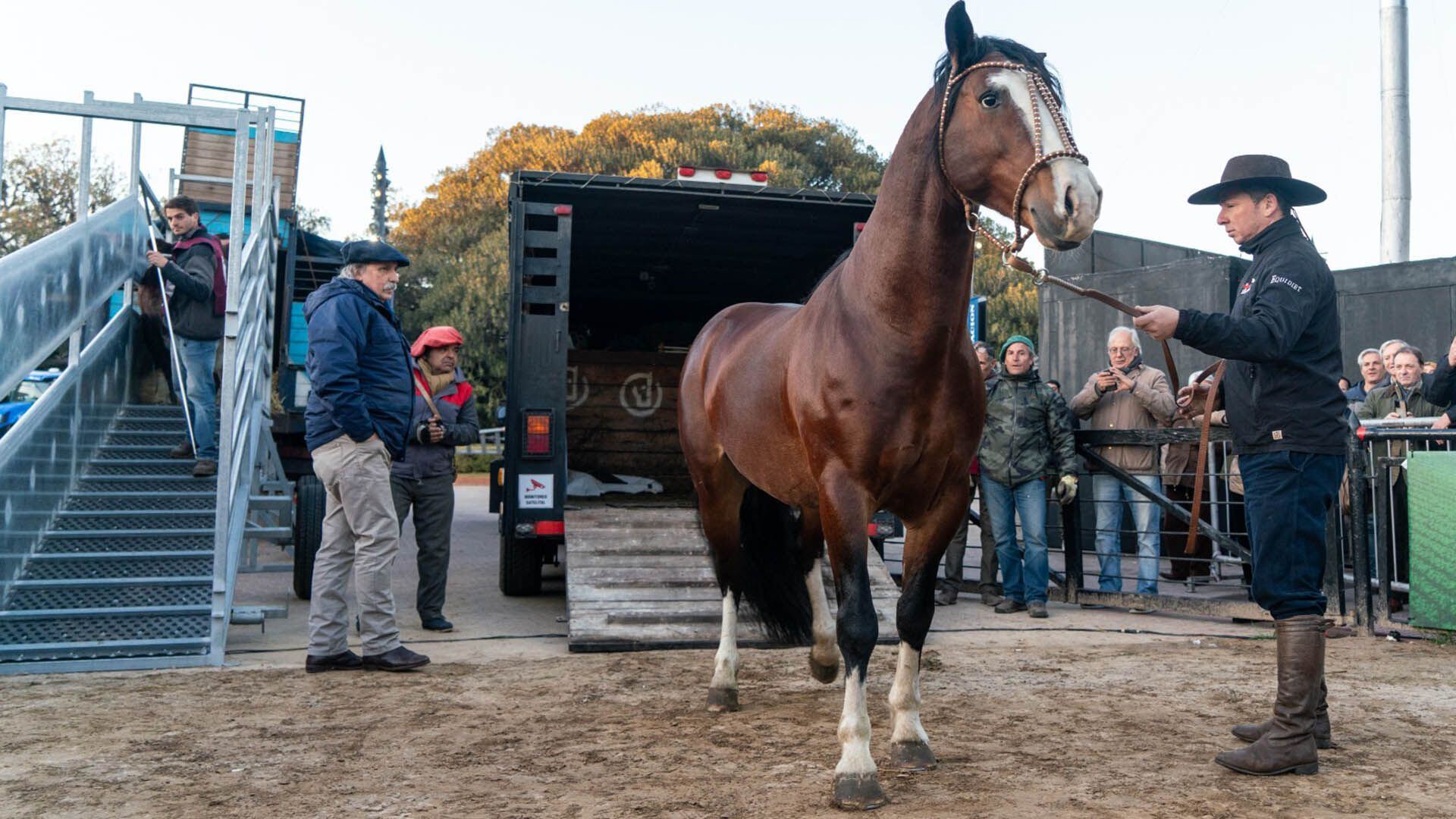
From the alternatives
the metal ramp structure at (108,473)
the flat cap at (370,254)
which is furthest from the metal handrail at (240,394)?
the flat cap at (370,254)

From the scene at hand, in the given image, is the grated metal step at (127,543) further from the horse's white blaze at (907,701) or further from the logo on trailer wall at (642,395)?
the horse's white blaze at (907,701)

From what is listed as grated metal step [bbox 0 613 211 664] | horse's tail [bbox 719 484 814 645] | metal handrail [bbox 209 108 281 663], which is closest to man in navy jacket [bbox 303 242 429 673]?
metal handrail [bbox 209 108 281 663]

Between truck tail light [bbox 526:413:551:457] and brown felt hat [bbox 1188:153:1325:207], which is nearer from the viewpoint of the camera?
brown felt hat [bbox 1188:153:1325:207]

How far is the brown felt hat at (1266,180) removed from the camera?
353 centimetres

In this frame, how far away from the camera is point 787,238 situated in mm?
7898

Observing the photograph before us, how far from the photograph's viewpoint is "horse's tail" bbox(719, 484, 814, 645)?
16.1 feet

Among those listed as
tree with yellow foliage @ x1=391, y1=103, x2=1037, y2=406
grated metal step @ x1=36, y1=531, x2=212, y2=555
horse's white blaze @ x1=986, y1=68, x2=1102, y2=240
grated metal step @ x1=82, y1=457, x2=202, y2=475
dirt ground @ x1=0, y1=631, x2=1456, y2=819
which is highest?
tree with yellow foliage @ x1=391, y1=103, x2=1037, y2=406

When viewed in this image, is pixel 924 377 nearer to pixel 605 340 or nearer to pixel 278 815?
pixel 278 815

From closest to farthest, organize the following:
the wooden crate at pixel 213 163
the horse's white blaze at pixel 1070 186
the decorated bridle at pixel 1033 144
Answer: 1. the horse's white blaze at pixel 1070 186
2. the decorated bridle at pixel 1033 144
3. the wooden crate at pixel 213 163

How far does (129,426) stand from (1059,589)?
21.6 feet

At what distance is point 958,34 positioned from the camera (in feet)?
10.6

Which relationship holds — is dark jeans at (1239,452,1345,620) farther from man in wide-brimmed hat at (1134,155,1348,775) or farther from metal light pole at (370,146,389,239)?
metal light pole at (370,146,389,239)

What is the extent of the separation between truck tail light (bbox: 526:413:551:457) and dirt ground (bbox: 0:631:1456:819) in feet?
4.66

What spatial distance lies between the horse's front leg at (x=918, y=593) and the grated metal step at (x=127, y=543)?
13.5ft
